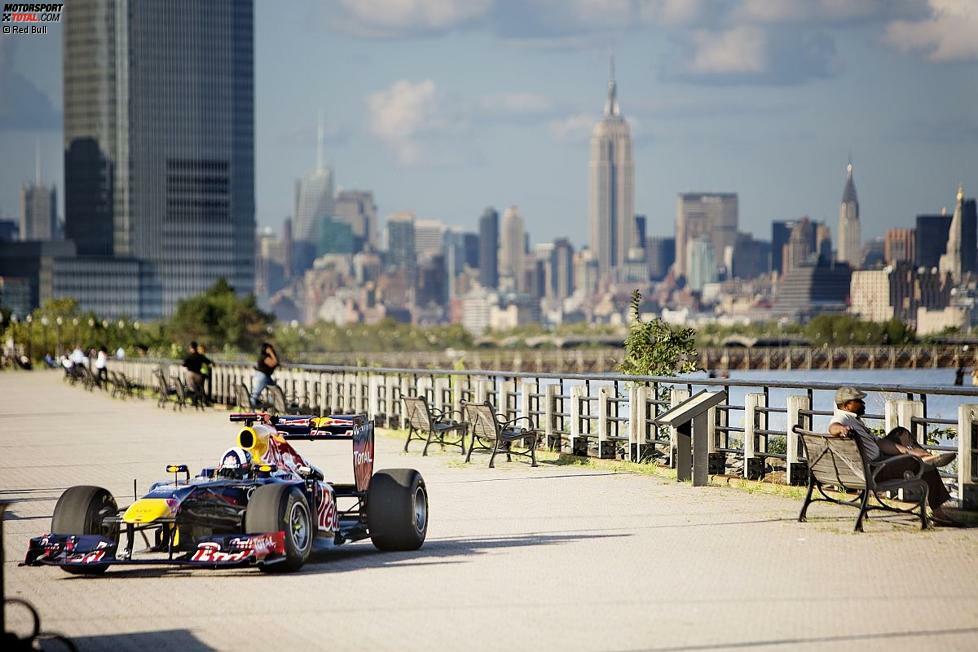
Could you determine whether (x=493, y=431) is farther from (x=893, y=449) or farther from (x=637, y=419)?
(x=893, y=449)

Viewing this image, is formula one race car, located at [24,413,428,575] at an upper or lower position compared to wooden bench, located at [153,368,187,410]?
upper

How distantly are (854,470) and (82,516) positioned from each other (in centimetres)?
633

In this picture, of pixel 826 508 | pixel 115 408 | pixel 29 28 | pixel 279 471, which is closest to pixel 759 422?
pixel 826 508

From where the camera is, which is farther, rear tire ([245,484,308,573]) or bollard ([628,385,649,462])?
bollard ([628,385,649,462])

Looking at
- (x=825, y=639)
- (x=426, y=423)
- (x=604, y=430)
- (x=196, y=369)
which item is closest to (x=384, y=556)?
(x=825, y=639)

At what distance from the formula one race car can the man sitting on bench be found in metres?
3.90

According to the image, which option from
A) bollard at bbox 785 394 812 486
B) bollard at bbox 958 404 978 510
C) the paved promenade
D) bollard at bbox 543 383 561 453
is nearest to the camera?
the paved promenade

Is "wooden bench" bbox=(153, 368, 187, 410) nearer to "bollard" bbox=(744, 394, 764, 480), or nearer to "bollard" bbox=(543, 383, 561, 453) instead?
→ "bollard" bbox=(543, 383, 561, 453)

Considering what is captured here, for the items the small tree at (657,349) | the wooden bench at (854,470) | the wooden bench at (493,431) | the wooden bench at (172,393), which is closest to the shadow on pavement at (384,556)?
the wooden bench at (854,470)

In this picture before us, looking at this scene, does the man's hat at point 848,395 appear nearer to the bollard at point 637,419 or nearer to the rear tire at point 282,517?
the rear tire at point 282,517

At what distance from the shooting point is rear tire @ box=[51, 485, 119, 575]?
11383 mm

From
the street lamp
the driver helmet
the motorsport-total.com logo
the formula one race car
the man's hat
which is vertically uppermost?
the motorsport-total.com logo

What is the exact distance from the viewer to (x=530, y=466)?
826 inches

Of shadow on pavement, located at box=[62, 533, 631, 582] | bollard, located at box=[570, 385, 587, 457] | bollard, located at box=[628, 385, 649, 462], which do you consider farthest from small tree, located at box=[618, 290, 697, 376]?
shadow on pavement, located at box=[62, 533, 631, 582]
